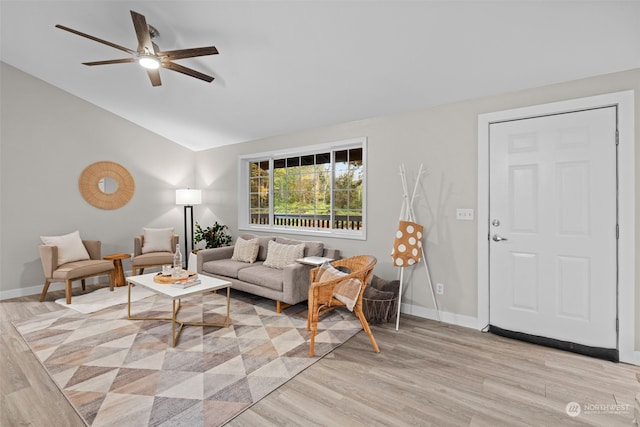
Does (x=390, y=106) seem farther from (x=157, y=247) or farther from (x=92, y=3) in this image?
(x=157, y=247)

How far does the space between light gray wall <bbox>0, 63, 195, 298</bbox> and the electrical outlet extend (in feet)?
16.5

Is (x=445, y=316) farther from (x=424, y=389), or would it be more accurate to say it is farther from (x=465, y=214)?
(x=424, y=389)

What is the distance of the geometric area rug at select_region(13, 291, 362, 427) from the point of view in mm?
1936

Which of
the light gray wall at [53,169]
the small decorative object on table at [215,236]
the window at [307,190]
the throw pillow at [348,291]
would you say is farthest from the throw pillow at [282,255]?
the light gray wall at [53,169]

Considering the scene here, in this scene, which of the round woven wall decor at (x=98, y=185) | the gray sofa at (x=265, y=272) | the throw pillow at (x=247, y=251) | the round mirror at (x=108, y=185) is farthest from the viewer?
the round mirror at (x=108, y=185)

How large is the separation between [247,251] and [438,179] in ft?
8.91

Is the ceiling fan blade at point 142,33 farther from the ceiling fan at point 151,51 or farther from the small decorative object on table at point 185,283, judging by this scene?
the small decorative object on table at point 185,283

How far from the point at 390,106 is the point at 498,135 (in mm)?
1135

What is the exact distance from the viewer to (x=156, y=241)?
512 cm

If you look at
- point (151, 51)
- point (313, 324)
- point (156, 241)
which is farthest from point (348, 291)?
point (156, 241)

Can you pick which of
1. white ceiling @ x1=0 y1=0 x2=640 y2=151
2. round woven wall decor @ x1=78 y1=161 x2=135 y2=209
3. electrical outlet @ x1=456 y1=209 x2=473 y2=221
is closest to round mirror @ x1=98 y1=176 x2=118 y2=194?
round woven wall decor @ x1=78 y1=161 x2=135 y2=209

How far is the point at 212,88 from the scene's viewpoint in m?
3.83

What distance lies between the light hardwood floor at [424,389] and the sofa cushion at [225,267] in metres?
1.96

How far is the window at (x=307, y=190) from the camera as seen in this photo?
13.6 ft
